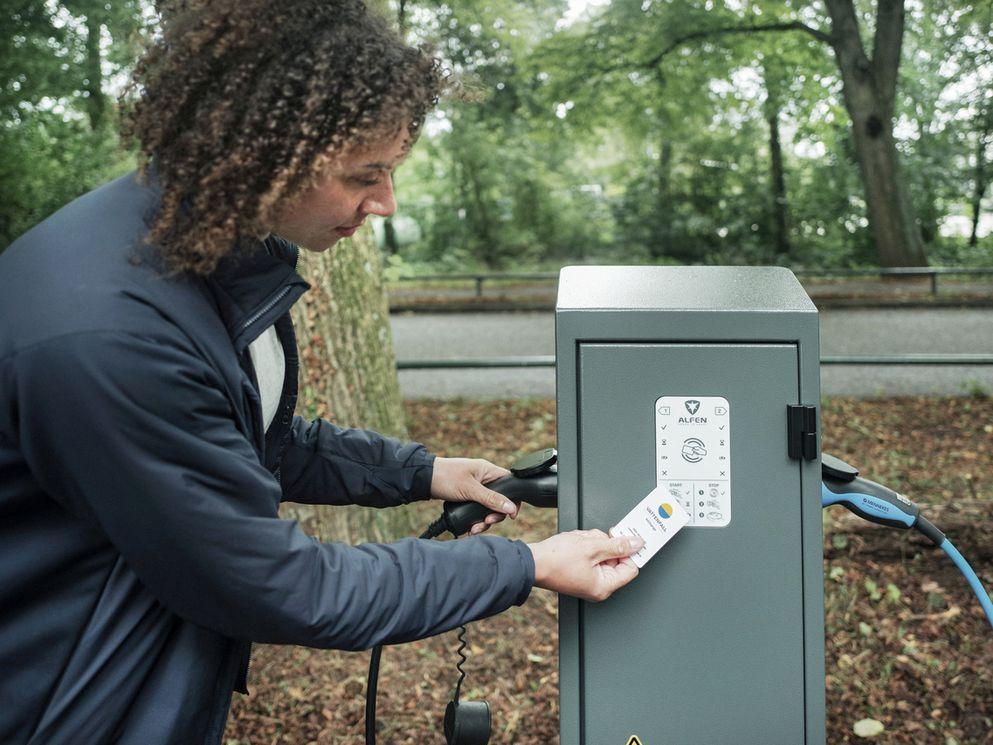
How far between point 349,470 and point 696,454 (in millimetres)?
641

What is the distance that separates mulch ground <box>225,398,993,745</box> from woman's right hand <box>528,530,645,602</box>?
4.50 ft

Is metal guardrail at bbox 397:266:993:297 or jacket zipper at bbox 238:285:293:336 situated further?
metal guardrail at bbox 397:266:993:297

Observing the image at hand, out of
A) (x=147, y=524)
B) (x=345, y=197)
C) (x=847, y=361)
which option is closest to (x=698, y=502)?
(x=345, y=197)

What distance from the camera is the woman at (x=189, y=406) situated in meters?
1.10

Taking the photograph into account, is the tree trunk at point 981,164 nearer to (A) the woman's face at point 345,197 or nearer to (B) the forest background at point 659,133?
(B) the forest background at point 659,133

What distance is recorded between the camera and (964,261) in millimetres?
14836

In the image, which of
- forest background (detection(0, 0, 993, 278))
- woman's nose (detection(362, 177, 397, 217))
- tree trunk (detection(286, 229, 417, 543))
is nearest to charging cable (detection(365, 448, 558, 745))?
woman's nose (detection(362, 177, 397, 217))

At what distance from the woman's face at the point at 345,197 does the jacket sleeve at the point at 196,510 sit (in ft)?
0.93

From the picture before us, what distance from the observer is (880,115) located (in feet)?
37.4

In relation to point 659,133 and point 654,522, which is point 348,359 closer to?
point 654,522

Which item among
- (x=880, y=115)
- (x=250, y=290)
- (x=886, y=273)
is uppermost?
(x=880, y=115)

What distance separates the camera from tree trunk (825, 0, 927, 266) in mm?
11000

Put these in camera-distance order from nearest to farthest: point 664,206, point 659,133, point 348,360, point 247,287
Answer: point 247,287 < point 348,360 < point 659,133 < point 664,206

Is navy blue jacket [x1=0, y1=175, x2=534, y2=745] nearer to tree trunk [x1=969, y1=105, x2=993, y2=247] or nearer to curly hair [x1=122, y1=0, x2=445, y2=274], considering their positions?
curly hair [x1=122, y1=0, x2=445, y2=274]
